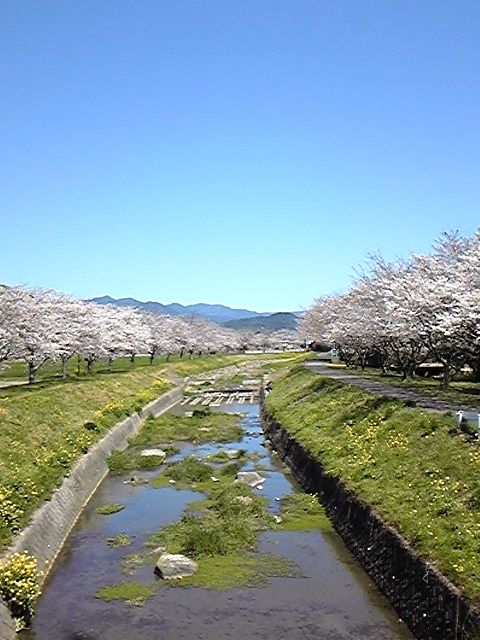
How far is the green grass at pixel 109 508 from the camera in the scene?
22953 millimetres

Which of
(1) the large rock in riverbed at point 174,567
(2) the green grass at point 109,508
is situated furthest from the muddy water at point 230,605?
(2) the green grass at point 109,508

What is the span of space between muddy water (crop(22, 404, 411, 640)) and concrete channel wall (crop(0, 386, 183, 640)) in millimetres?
552

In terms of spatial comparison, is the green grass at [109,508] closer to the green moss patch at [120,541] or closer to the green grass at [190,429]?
the green moss patch at [120,541]

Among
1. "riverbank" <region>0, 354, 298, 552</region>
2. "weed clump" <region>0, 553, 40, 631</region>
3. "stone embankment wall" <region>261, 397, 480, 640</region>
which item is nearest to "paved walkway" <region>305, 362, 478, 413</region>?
"stone embankment wall" <region>261, 397, 480, 640</region>

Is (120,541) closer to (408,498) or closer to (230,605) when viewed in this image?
(230,605)

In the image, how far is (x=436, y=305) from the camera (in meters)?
30.8

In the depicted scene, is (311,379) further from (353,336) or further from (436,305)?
(436,305)

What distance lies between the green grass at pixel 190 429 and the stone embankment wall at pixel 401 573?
16.0m

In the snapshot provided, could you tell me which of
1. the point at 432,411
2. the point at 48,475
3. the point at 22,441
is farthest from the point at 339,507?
the point at 22,441

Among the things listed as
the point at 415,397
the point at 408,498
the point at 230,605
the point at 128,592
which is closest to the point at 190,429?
the point at 415,397

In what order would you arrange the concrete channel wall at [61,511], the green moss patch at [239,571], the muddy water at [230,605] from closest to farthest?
the muddy water at [230,605] < the green moss patch at [239,571] < the concrete channel wall at [61,511]

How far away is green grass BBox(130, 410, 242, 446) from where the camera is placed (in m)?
38.1

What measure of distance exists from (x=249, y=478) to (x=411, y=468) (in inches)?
371

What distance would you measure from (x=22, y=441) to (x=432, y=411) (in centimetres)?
1644
